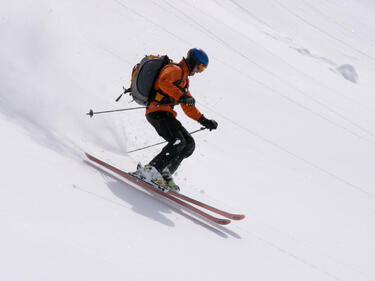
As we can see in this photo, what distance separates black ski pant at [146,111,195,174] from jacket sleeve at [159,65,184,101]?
0.39m

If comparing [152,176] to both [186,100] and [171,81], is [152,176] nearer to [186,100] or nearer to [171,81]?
[186,100]

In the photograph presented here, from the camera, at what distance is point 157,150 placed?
677 centimetres

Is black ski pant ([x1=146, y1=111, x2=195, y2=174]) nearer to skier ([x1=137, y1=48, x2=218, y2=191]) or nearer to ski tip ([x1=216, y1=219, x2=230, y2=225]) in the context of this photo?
skier ([x1=137, y1=48, x2=218, y2=191])

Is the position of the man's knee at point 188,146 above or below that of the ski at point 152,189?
above

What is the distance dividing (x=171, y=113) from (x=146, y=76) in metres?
0.57

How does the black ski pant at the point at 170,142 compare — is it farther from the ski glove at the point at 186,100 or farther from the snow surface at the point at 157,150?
the snow surface at the point at 157,150

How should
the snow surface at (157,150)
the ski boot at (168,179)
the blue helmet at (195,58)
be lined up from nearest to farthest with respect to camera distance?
the snow surface at (157,150) < the blue helmet at (195,58) < the ski boot at (168,179)

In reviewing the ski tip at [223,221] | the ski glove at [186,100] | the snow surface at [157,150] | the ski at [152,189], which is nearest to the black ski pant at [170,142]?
the ski at [152,189]

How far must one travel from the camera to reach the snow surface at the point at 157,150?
337cm

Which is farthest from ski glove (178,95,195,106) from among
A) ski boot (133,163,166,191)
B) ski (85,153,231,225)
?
ski (85,153,231,225)

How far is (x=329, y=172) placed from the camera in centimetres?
933

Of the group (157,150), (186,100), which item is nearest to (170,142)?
(186,100)

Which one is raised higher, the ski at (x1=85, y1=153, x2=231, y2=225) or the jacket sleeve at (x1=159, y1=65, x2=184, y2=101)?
the jacket sleeve at (x1=159, y1=65, x2=184, y2=101)

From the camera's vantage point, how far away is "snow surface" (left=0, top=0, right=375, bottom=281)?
337 centimetres
